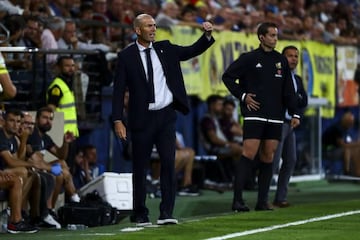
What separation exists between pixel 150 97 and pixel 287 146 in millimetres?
4041

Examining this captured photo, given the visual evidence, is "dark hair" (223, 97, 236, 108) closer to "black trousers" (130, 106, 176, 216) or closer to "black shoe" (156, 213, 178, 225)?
"black trousers" (130, 106, 176, 216)

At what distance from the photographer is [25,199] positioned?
535 inches

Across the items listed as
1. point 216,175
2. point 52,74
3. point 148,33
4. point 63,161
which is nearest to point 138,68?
point 148,33

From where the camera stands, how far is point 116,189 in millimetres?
15234

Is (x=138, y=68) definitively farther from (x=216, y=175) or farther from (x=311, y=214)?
(x=216, y=175)

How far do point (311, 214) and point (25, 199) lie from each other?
2.99 m

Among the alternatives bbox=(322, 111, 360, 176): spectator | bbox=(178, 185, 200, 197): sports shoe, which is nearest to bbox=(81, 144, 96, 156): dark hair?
bbox=(178, 185, 200, 197): sports shoe

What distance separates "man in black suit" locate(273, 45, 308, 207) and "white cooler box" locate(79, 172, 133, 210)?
1.78 meters

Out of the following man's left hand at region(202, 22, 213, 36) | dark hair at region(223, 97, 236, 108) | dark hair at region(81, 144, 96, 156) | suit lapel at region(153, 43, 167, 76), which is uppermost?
man's left hand at region(202, 22, 213, 36)

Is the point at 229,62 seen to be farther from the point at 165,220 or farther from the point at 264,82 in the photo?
the point at 165,220

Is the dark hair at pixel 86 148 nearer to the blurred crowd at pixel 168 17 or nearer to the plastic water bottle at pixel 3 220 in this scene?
the blurred crowd at pixel 168 17

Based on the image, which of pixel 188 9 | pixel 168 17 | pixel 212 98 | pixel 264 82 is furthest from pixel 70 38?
pixel 264 82

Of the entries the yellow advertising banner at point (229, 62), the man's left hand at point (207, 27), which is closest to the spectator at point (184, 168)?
the yellow advertising banner at point (229, 62)

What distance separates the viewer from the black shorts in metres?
14.4
